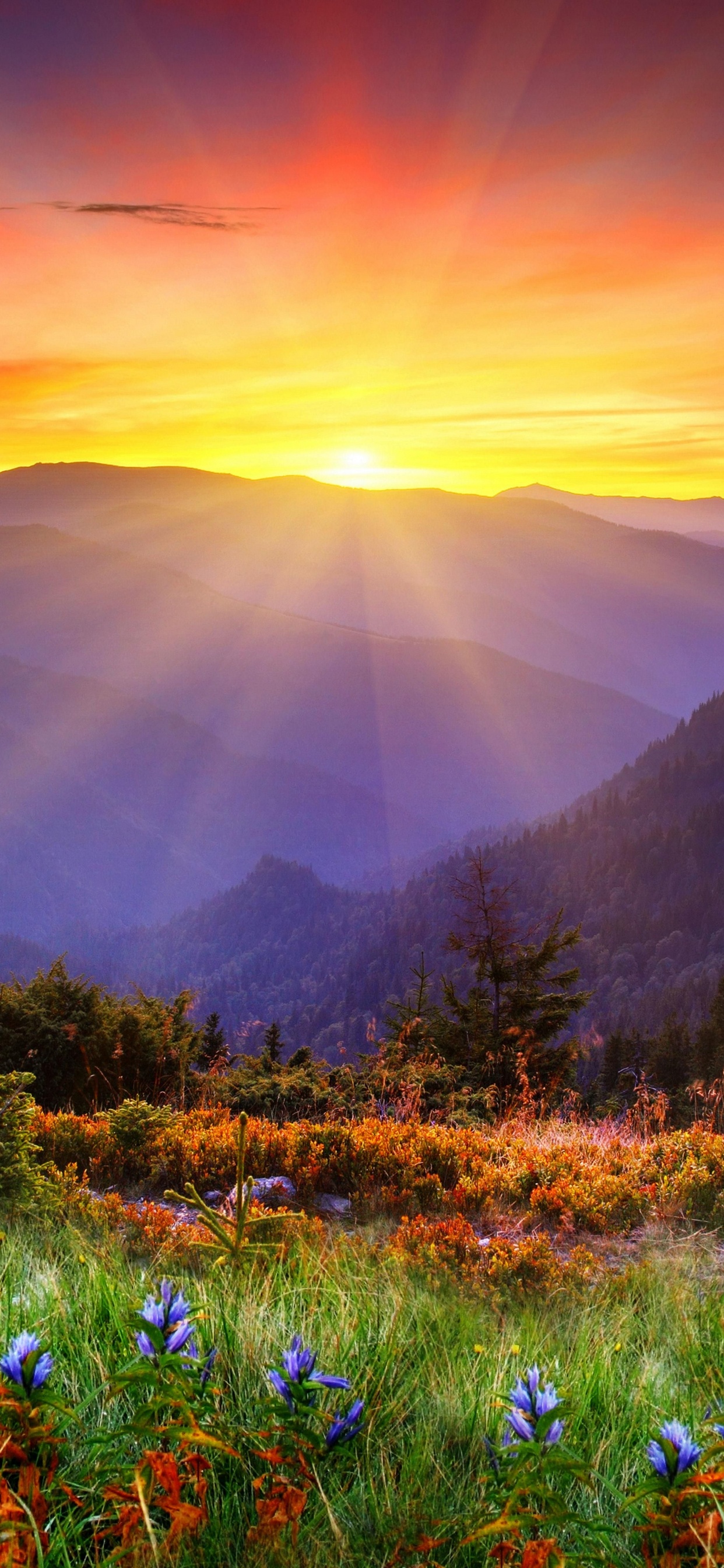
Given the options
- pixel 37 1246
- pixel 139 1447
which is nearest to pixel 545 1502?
pixel 139 1447

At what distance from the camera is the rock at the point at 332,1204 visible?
18.4ft

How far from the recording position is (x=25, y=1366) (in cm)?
196

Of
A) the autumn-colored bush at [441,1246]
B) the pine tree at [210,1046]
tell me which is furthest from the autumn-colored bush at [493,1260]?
the pine tree at [210,1046]

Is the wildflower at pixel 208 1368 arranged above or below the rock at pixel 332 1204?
above

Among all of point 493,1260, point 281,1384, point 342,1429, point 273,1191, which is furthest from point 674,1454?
point 273,1191

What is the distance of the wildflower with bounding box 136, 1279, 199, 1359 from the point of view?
6.70 feet

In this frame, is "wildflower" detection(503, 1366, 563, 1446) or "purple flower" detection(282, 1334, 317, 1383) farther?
"purple flower" detection(282, 1334, 317, 1383)

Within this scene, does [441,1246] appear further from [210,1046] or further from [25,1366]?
[210,1046]

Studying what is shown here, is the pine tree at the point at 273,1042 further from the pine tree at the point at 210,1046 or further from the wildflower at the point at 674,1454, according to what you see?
the wildflower at the point at 674,1454

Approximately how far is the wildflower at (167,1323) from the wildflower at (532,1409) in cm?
68

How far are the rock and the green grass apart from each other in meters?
1.62

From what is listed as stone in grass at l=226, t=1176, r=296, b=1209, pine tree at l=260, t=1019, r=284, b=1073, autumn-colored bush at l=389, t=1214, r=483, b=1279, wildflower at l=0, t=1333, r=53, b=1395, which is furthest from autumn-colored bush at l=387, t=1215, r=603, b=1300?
pine tree at l=260, t=1019, r=284, b=1073

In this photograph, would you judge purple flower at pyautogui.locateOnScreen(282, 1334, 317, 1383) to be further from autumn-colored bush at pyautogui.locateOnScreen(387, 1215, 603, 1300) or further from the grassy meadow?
autumn-colored bush at pyautogui.locateOnScreen(387, 1215, 603, 1300)

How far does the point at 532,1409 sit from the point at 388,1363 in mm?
1009
